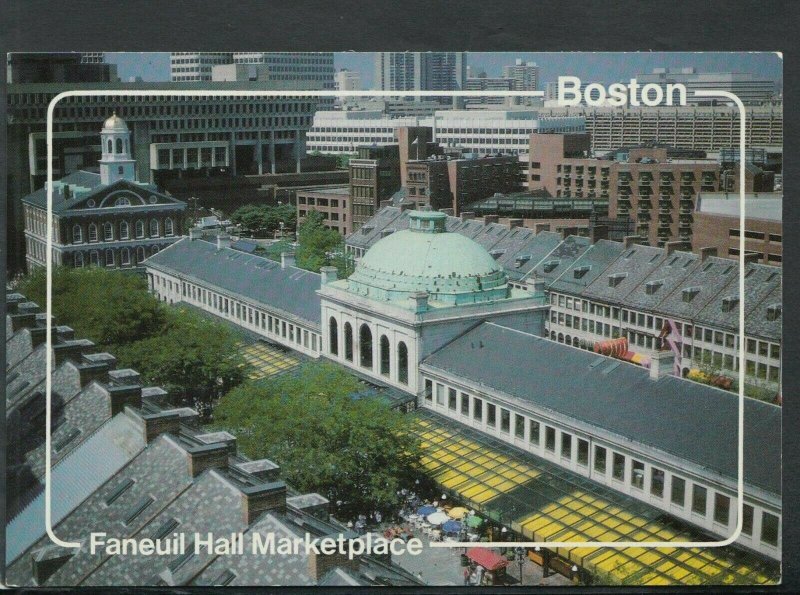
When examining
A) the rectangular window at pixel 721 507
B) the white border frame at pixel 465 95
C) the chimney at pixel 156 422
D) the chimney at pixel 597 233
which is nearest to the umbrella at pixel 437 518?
the white border frame at pixel 465 95

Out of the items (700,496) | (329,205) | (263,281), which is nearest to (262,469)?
(263,281)

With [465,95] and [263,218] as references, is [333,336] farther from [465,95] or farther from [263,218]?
[465,95]

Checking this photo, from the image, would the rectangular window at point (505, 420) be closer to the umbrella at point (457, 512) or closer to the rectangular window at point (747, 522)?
the umbrella at point (457, 512)

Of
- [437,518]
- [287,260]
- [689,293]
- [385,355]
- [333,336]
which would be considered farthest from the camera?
[287,260]

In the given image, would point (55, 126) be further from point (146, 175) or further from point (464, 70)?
point (464, 70)

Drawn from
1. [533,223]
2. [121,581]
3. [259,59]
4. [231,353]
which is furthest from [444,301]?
[121,581]

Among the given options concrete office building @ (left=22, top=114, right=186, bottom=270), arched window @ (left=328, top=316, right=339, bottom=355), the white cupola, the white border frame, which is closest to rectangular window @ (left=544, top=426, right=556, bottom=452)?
the white border frame
